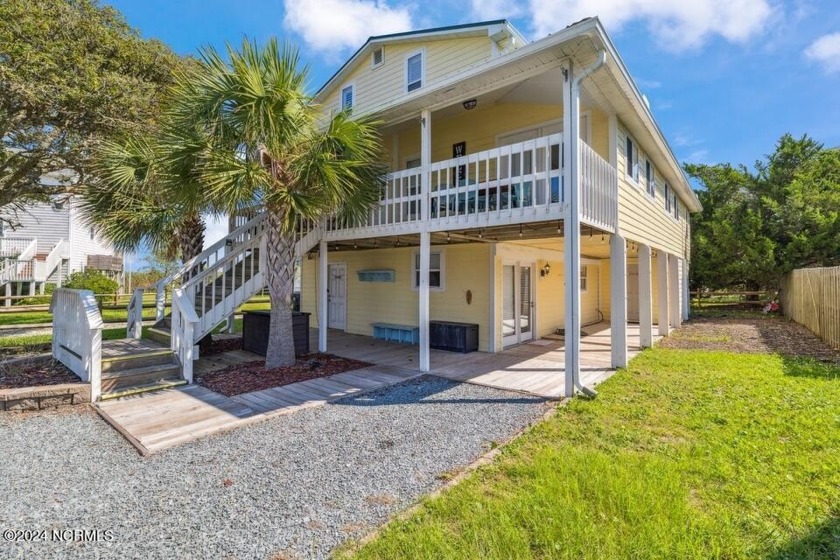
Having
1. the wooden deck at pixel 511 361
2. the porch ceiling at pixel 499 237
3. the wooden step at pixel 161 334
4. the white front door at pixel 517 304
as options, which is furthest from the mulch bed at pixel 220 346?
the white front door at pixel 517 304

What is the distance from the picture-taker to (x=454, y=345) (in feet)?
32.3

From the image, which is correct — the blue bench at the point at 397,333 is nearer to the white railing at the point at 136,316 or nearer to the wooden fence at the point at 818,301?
the white railing at the point at 136,316

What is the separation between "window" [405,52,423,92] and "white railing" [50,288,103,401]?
30.7 ft


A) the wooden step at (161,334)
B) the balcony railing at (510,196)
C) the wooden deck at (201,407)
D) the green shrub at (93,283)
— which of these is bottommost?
the wooden deck at (201,407)

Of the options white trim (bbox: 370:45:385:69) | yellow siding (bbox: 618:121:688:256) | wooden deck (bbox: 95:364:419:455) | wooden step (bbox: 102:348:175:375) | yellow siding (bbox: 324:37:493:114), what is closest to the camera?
wooden deck (bbox: 95:364:419:455)

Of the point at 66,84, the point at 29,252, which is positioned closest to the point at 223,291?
the point at 66,84

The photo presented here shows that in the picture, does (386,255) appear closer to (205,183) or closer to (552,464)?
(205,183)

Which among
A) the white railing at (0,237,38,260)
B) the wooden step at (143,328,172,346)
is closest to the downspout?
the wooden step at (143,328,172,346)

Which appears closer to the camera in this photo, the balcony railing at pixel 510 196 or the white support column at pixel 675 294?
the balcony railing at pixel 510 196

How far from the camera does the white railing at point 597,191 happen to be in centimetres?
639

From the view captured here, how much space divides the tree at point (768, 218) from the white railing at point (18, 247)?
3380cm

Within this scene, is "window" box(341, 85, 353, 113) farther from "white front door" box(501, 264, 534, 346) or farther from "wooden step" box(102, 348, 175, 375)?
"wooden step" box(102, 348, 175, 375)

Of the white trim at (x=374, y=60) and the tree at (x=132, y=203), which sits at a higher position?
the white trim at (x=374, y=60)

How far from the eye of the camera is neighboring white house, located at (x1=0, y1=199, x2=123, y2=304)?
1823cm
